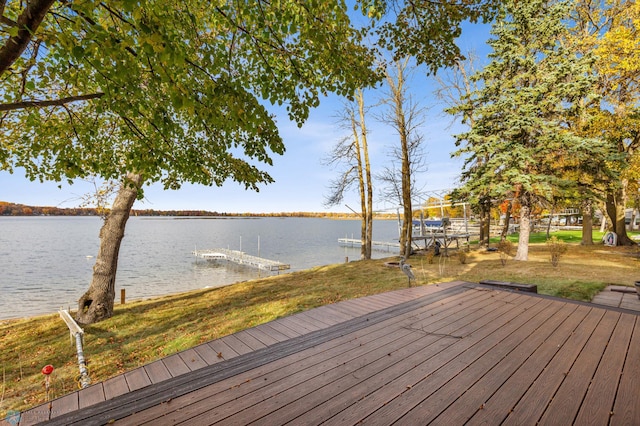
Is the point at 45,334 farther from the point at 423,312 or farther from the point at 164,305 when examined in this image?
the point at 423,312

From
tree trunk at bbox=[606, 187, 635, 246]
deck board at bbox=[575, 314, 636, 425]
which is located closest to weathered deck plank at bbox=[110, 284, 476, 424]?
deck board at bbox=[575, 314, 636, 425]

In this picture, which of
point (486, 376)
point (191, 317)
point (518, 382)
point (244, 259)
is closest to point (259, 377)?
point (486, 376)

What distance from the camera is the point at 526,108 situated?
10.4 metres

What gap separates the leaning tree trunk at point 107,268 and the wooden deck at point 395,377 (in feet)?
19.3

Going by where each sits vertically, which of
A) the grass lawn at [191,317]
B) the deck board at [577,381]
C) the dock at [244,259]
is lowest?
the dock at [244,259]

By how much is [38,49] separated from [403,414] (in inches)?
282

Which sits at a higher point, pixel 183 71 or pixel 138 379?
pixel 183 71

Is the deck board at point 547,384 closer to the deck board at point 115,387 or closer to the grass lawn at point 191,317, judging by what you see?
the deck board at point 115,387

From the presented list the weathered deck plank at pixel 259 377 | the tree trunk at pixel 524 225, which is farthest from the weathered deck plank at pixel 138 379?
the tree trunk at pixel 524 225

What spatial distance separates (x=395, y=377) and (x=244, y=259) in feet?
97.3

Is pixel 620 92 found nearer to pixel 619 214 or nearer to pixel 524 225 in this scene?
pixel 619 214

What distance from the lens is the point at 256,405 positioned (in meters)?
2.36

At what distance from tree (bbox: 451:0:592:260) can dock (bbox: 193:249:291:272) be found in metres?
18.5

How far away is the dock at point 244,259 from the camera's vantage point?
85.6ft
